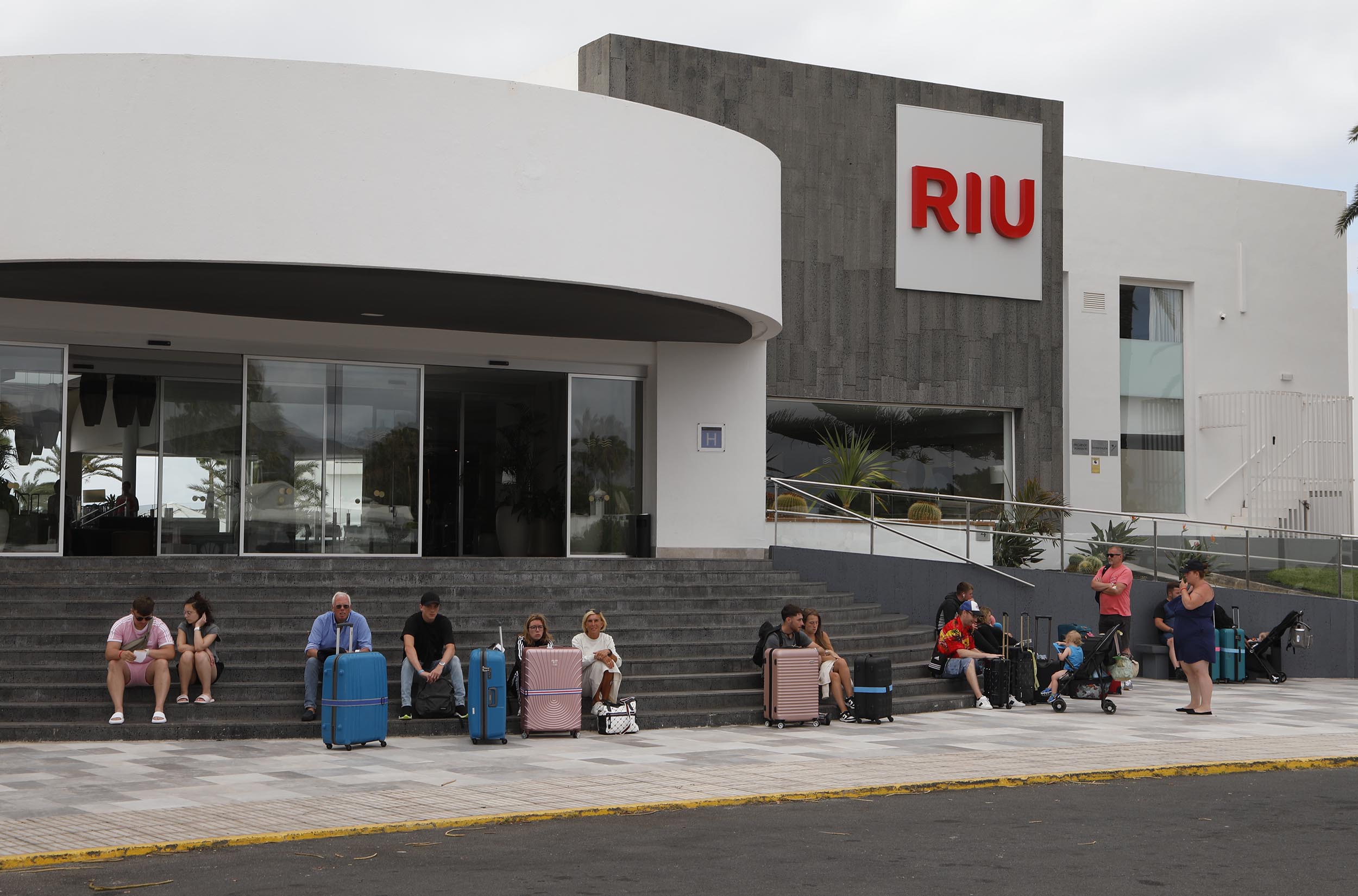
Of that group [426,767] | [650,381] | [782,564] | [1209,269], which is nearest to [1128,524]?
[782,564]

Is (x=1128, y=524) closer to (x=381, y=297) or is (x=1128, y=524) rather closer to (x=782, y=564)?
(x=782, y=564)

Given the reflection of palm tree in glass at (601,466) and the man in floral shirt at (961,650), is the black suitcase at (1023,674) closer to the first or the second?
the man in floral shirt at (961,650)

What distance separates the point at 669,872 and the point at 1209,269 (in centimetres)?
2369

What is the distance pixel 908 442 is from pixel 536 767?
47.1ft

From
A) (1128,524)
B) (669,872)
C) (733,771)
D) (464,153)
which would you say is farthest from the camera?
(1128,524)

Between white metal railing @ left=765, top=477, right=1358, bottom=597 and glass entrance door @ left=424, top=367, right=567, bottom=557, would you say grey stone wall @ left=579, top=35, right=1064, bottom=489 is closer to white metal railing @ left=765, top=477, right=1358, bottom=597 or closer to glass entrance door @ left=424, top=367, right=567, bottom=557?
white metal railing @ left=765, top=477, right=1358, bottom=597

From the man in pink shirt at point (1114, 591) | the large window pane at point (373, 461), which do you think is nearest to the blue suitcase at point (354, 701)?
the large window pane at point (373, 461)

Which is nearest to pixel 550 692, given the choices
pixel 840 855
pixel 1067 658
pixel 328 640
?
pixel 328 640

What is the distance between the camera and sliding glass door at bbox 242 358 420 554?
17.8m

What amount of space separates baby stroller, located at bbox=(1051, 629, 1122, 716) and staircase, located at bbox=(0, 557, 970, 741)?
108 centimetres

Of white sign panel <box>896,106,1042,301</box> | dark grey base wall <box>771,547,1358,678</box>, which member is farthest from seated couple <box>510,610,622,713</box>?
white sign panel <box>896,106,1042,301</box>

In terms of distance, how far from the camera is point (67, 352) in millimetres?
16984

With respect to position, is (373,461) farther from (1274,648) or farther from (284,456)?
(1274,648)

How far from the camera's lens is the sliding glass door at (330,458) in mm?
17781
